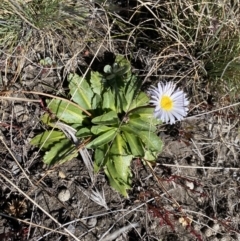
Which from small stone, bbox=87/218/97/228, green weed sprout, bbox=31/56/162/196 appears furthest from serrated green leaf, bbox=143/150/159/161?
small stone, bbox=87/218/97/228

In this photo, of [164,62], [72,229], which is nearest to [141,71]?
[164,62]

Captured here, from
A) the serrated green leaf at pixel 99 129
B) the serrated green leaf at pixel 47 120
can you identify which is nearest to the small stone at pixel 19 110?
the serrated green leaf at pixel 47 120

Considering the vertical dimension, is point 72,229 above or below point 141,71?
below

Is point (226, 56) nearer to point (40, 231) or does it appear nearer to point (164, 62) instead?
point (164, 62)

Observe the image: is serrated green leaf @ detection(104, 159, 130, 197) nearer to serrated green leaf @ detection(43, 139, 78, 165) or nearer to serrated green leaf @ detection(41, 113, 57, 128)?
serrated green leaf @ detection(43, 139, 78, 165)

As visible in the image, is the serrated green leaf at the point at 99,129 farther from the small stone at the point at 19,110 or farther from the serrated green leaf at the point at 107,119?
the small stone at the point at 19,110

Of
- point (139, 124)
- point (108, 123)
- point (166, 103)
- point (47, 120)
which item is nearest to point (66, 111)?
point (47, 120)

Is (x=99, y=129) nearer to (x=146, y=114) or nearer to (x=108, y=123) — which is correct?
(x=108, y=123)
